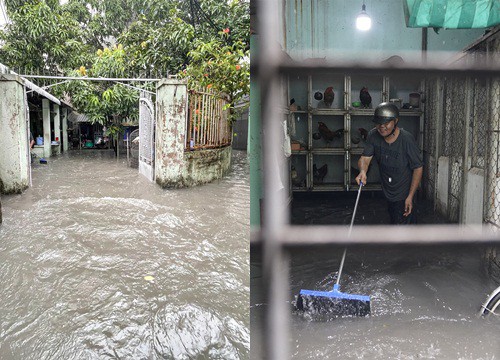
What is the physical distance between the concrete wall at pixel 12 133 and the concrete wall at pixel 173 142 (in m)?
1.78

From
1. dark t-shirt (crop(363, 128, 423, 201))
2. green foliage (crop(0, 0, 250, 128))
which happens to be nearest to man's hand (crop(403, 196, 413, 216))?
dark t-shirt (crop(363, 128, 423, 201))

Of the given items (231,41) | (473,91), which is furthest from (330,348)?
(231,41)

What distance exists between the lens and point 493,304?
264 centimetres

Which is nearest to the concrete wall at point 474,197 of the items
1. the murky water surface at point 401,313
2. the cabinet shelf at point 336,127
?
the murky water surface at point 401,313

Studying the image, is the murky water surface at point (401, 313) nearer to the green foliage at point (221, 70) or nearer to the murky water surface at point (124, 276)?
the murky water surface at point (124, 276)

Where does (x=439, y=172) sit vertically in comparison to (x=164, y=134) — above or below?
below

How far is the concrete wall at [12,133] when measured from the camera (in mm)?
5531

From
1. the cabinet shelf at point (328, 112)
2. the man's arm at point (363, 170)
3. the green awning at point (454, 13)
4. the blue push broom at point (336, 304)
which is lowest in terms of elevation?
the blue push broom at point (336, 304)

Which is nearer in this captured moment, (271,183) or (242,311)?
(271,183)

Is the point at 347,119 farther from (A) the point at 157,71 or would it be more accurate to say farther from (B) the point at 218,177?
(A) the point at 157,71

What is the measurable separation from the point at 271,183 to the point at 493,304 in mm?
2766

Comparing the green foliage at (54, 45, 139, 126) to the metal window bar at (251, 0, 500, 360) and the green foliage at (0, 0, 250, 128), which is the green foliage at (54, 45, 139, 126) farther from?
the metal window bar at (251, 0, 500, 360)

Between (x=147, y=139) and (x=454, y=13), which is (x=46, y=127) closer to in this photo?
(x=147, y=139)

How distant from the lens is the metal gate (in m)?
6.78
